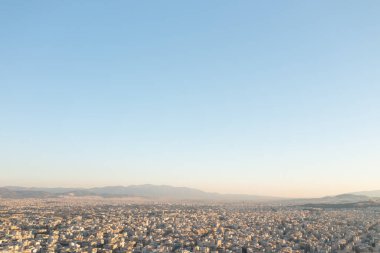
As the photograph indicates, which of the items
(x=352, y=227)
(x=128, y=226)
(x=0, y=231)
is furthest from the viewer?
(x=352, y=227)

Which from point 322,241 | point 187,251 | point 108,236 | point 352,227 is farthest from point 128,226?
point 352,227

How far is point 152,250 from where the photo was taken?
57.3ft

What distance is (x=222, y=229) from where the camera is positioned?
2419 centimetres

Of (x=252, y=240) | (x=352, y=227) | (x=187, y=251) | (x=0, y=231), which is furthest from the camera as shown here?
(x=352, y=227)

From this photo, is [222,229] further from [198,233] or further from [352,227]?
[352,227]

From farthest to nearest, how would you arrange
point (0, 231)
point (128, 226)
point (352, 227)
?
point (352, 227), point (128, 226), point (0, 231)

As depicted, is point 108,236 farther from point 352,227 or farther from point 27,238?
point 352,227

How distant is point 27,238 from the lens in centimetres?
1806

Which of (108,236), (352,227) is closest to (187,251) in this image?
(108,236)

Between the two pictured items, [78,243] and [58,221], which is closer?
[78,243]

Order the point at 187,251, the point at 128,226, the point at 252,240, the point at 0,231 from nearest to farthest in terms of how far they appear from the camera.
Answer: the point at 187,251, the point at 0,231, the point at 252,240, the point at 128,226

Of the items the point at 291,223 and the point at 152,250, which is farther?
the point at 291,223

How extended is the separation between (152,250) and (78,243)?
3.75 metres

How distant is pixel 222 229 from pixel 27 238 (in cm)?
1211
